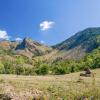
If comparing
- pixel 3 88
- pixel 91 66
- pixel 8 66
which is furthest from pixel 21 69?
pixel 3 88

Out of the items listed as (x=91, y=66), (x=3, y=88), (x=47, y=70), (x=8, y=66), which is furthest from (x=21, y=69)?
(x=3, y=88)

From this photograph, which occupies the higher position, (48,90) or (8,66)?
(8,66)

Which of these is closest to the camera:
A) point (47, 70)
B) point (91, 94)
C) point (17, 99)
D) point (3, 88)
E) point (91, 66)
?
point (91, 94)

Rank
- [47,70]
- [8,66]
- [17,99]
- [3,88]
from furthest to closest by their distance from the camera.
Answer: [8,66]
[47,70]
[3,88]
[17,99]

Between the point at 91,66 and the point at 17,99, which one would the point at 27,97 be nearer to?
the point at 17,99

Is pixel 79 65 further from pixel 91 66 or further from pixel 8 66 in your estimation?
pixel 8 66

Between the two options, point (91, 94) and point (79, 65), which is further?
point (79, 65)

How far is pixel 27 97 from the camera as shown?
1945 centimetres

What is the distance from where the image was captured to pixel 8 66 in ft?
606

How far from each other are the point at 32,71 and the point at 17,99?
154m

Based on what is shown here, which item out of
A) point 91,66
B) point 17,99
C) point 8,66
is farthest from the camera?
point 8,66

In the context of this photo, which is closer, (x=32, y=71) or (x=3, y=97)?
(x=3, y=97)

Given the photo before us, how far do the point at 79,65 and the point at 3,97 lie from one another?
503ft

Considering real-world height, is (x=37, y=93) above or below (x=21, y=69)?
below
